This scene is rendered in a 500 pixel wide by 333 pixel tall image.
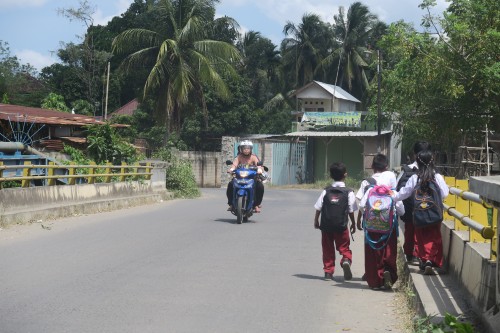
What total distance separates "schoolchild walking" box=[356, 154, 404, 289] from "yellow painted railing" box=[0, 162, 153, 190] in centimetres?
829

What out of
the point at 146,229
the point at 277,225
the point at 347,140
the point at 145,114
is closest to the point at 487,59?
the point at 277,225

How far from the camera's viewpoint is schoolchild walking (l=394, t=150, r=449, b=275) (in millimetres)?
7867

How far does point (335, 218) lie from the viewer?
861cm

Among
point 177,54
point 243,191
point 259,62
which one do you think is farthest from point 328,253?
point 259,62

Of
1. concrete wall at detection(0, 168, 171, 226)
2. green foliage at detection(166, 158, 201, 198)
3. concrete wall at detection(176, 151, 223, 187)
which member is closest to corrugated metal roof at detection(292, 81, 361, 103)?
→ concrete wall at detection(176, 151, 223, 187)

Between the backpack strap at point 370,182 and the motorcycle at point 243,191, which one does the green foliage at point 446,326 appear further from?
the motorcycle at point 243,191

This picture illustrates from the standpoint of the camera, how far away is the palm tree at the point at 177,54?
36406mm

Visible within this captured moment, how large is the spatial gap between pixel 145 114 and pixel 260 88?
13560 mm

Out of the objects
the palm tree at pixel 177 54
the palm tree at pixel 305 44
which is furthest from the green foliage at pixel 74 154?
the palm tree at pixel 305 44

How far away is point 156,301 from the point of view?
727 centimetres

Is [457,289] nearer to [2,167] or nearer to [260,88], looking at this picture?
[2,167]

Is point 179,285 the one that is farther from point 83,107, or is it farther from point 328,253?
point 83,107

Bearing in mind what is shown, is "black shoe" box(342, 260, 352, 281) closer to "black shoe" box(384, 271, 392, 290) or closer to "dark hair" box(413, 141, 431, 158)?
"black shoe" box(384, 271, 392, 290)

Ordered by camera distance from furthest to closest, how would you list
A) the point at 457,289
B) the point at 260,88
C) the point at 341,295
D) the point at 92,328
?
the point at 260,88
the point at 341,295
the point at 457,289
the point at 92,328
